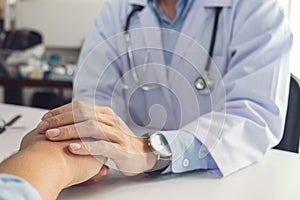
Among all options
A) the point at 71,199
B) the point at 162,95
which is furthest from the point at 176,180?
the point at 162,95

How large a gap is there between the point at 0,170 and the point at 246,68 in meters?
0.51

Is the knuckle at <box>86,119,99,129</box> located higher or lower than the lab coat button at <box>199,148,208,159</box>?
higher

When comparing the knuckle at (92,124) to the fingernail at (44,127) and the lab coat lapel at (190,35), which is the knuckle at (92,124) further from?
the lab coat lapel at (190,35)

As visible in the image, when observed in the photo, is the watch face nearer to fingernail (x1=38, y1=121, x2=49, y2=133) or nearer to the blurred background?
fingernail (x1=38, y1=121, x2=49, y2=133)

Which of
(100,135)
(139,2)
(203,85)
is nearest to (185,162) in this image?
(100,135)

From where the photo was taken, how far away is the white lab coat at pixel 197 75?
0.80 m

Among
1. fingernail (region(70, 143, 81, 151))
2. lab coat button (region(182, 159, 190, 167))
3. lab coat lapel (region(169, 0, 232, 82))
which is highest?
lab coat lapel (region(169, 0, 232, 82))

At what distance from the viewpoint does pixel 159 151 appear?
74 centimetres

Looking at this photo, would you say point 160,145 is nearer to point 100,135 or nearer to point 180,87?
point 100,135

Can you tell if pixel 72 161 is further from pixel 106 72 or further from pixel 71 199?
pixel 106 72

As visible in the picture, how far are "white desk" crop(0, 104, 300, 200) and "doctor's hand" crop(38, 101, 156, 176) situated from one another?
0.03 meters

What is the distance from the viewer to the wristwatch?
74 cm

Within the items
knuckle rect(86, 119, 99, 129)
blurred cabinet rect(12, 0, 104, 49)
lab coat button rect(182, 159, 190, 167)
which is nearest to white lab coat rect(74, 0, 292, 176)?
lab coat button rect(182, 159, 190, 167)

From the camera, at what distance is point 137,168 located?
0.72 m
